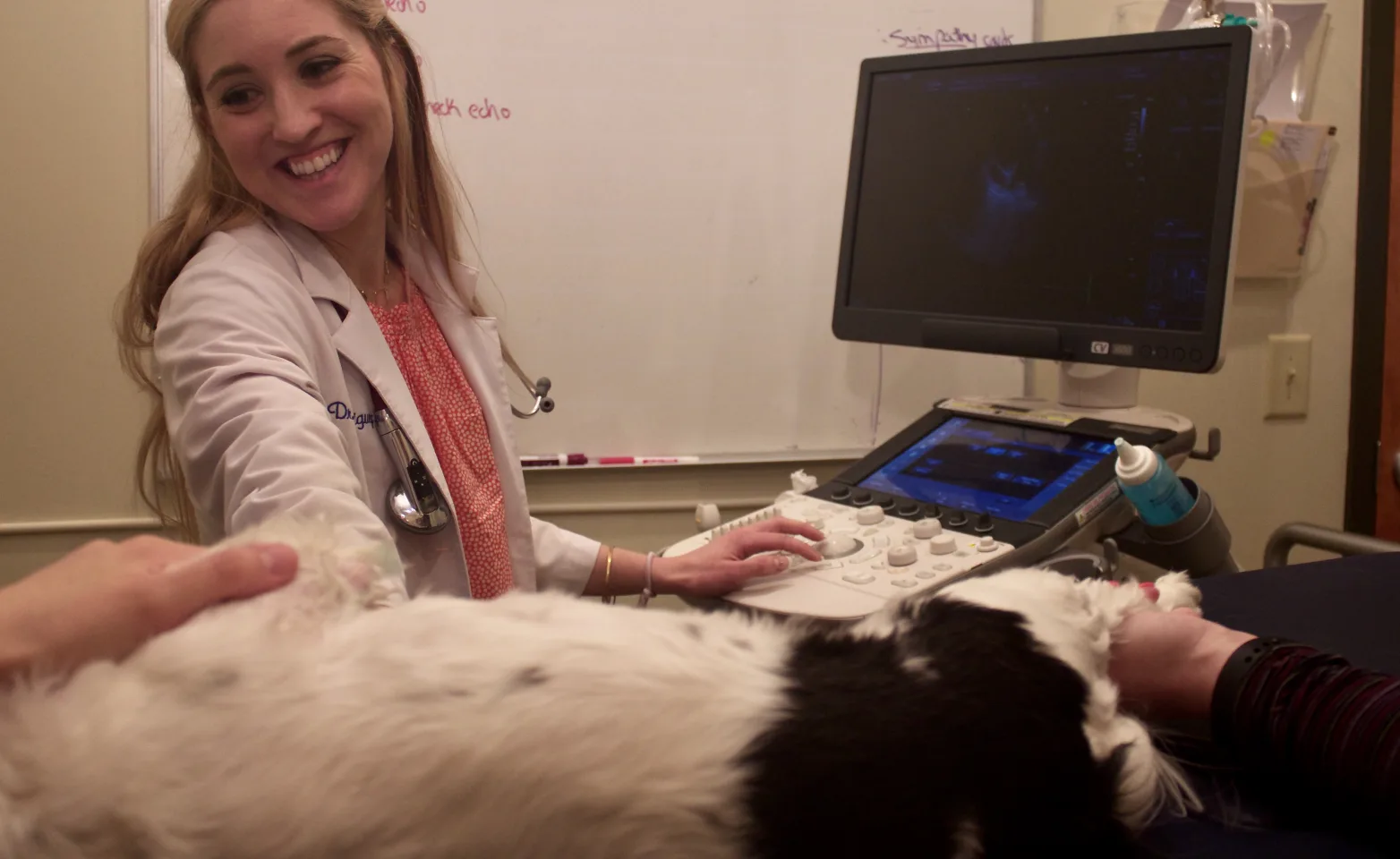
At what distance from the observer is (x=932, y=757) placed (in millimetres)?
495

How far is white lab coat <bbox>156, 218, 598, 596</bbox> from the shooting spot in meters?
0.79

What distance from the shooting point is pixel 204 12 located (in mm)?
1003

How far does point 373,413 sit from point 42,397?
38.9 inches

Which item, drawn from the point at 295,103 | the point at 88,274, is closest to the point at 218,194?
the point at 295,103

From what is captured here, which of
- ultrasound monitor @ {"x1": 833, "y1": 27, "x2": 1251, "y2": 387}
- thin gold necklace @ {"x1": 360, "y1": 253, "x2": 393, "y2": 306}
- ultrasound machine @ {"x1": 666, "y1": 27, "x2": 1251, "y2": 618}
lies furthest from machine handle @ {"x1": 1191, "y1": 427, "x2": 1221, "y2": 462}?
thin gold necklace @ {"x1": 360, "y1": 253, "x2": 393, "y2": 306}

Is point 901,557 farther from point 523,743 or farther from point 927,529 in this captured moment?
point 523,743

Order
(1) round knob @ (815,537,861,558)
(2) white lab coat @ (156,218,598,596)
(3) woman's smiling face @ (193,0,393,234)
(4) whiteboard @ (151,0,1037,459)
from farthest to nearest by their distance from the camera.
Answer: (4) whiteboard @ (151,0,1037,459), (1) round knob @ (815,537,861,558), (3) woman's smiling face @ (193,0,393,234), (2) white lab coat @ (156,218,598,596)

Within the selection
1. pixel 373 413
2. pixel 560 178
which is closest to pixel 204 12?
pixel 373 413

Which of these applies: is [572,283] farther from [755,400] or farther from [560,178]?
[755,400]

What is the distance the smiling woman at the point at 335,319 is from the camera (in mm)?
885

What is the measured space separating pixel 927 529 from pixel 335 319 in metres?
0.71

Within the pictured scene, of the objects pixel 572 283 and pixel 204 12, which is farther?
pixel 572 283

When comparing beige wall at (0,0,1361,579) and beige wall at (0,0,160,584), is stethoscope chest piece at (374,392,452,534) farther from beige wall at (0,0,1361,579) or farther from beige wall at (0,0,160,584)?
beige wall at (0,0,160,584)

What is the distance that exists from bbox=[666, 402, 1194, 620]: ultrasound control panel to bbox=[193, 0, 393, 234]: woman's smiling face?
0.58 metres
